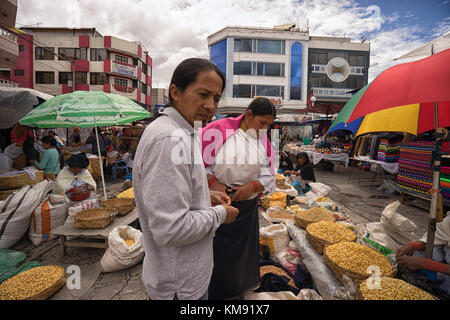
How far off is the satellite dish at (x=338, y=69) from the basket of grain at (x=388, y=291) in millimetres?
27282

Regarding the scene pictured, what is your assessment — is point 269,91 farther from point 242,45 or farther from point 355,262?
point 355,262

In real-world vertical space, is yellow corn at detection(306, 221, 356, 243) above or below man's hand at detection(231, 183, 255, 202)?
below

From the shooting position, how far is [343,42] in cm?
2616

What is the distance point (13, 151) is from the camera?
582 centimetres

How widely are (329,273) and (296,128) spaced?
76.8 ft

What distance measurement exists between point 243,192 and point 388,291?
1346mm

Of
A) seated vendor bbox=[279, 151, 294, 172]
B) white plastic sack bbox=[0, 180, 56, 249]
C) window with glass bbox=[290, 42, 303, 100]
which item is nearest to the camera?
Result: white plastic sack bbox=[0, 180, 56, 249]

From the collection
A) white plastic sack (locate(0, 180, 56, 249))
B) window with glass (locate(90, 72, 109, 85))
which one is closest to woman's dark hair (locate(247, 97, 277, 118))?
white plastic sack (locate(0, 180, 56, 249))

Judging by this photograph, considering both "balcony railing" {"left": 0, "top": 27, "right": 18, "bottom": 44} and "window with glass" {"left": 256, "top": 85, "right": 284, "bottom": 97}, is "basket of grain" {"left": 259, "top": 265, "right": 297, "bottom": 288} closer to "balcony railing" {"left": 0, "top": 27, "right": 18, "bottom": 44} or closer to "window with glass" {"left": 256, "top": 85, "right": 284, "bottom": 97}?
"balcony railing" {"left": 0, "top": 27, "right": 18, "bottom": 44}

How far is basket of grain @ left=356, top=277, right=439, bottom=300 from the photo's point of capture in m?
1.69

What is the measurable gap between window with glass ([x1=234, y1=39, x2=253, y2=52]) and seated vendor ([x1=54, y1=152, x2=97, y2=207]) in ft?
76.5
